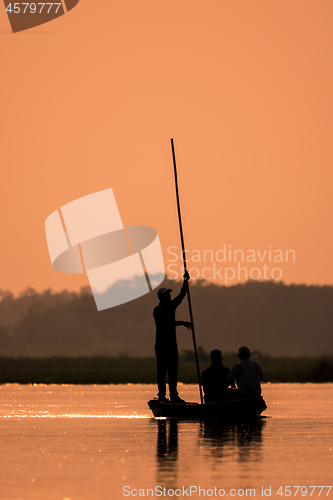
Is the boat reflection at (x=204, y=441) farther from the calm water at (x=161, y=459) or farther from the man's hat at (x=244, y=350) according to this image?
the man's hat at (x=244, y=350)

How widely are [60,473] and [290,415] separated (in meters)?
11.1

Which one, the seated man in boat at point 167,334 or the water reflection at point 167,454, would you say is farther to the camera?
the seated man in boat at point 167,334

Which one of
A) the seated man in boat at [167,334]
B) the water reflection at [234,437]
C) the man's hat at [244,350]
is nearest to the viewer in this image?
the water reflection at [234,437]

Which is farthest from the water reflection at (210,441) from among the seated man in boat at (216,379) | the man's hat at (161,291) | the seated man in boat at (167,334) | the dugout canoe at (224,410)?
the man's hat at (161,291)

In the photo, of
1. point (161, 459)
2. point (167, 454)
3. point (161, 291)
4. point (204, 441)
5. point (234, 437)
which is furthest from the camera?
point (161, 291)

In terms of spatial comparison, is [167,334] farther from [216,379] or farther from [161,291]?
[216,379]

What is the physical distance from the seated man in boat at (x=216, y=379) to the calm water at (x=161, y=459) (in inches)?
40.0

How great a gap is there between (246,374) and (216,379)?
2.95 feet

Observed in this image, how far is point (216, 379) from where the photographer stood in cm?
1847

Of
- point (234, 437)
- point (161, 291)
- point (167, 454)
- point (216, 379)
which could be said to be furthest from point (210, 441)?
point (161, 291)

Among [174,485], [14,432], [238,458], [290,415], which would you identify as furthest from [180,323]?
[174,485]

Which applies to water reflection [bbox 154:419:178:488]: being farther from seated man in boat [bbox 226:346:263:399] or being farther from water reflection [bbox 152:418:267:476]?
seated man in boat [bbox 226:346:263:399]

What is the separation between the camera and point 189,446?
1264 centimetres

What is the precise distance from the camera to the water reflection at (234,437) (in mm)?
11852
